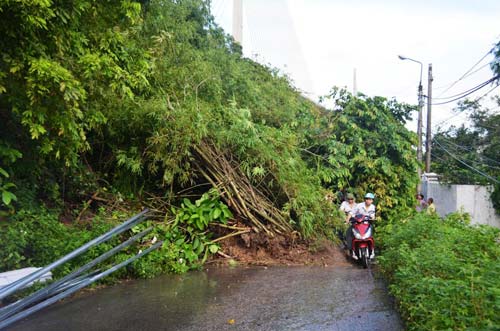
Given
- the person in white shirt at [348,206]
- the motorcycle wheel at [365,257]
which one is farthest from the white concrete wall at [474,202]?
the motorcycle wheel at [365,257]

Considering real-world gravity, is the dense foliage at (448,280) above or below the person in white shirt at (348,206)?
below

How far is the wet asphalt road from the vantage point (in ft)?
17.3

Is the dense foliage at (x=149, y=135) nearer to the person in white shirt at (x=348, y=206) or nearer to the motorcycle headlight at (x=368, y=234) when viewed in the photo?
the person in white shirt at (x=348, y=206)

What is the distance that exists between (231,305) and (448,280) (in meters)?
2.96

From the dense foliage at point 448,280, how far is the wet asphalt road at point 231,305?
2.10ft

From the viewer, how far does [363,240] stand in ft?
29.3

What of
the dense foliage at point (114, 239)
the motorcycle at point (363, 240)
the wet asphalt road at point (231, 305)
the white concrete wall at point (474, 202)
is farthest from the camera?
the white concrete wall at point (474, 202)

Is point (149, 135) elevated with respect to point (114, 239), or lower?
elevated

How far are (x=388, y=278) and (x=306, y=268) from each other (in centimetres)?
203

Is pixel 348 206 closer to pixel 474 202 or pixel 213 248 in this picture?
pixel 213 248

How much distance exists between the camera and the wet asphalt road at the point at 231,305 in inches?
208

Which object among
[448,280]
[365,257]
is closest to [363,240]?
[365,257]

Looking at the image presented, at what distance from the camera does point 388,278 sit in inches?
266

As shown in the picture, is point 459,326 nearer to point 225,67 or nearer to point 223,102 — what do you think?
point 223,102
